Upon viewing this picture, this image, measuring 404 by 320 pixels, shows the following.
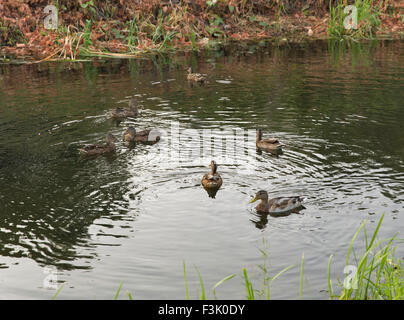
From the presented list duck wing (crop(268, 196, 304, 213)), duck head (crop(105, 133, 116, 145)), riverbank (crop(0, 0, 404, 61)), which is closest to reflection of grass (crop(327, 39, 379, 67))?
riverbank (crop(0, 0, 404, 61))

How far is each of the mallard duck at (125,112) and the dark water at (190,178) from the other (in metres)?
0.29

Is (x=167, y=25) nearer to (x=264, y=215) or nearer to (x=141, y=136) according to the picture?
(x=141, y=136)

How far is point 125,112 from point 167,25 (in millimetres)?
12204

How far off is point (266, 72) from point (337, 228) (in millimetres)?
11997

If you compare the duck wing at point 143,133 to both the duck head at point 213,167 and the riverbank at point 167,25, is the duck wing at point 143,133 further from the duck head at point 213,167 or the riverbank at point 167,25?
the riverbank at point 167,25

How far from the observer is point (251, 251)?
839cm

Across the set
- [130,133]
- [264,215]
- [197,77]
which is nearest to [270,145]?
[264,215]

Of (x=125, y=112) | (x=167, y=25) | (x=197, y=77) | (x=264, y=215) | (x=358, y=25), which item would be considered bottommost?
(x=264, y=215)

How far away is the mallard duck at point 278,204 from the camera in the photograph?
958 cm

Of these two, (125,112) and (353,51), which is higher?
(353,51)

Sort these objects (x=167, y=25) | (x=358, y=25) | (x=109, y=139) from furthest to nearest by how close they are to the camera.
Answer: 1. (x=358, y=25)
2. (x=167, y=25)
3. (x=109, y=139)

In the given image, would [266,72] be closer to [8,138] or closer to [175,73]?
[175,73]

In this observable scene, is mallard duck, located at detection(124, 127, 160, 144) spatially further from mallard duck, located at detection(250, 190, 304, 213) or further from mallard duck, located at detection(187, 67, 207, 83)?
mallard duck, located at detection(187, 67, 207, 83)

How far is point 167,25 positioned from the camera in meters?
26.5
